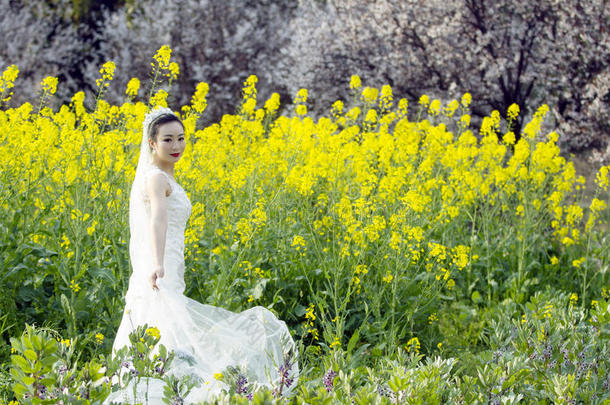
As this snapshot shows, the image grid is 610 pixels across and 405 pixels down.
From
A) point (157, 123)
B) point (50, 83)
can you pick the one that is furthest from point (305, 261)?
point (50, 83)

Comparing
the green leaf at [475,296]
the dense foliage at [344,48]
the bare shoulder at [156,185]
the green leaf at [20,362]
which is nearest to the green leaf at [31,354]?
the green leaf at [20,362]

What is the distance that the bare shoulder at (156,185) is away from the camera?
2.76 metres

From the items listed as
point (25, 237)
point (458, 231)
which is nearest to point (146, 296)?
point (25, 237)

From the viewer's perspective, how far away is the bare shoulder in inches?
109

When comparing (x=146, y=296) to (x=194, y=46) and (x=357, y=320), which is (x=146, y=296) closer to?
(x=357, y=320)

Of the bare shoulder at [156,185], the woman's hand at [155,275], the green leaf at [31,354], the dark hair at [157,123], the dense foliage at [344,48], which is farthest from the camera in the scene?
the dense foliage at [344,48]

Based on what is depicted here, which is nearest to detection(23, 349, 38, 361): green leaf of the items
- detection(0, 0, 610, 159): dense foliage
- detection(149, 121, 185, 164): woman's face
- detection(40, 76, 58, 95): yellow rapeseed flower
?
detection(149, 121, 185, 164): woman's face

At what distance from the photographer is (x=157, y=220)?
2.70 meters

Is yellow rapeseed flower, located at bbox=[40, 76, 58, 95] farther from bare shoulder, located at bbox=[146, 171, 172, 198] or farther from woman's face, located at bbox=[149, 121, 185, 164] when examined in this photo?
bare shoulder, located at bbox=[146, 171, 172, 198]

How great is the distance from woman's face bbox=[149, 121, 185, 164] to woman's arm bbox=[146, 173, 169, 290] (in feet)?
0.34

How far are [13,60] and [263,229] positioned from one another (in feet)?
24.9

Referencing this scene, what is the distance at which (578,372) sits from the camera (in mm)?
2549

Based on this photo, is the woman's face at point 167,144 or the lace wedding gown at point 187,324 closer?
the lace wedding gown at point 187,324

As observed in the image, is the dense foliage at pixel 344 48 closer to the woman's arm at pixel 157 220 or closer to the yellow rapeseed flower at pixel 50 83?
the yellow rapeseed flower at pixel 50 83
